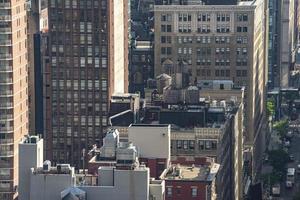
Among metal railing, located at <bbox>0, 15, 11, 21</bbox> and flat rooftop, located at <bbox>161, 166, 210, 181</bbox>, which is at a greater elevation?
metal railing, located at <bbox>0, 15, 11, 21</bbox>

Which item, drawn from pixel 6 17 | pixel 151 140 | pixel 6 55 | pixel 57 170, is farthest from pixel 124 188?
pixel 6 17

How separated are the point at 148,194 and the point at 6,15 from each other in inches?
2292

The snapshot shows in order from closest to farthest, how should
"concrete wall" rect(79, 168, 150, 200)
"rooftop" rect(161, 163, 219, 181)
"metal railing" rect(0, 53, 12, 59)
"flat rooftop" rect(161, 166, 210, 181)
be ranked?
"concrete wall" rect(79, 168, 150, 200) → "flat rooftop" rect(161, 166, 210, 181) → "rooftop" rect(161, 163, 219, 181) → "metal railing" rect(0, 53, 12, 59)

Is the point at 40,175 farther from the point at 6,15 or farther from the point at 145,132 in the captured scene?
the point at 6,15

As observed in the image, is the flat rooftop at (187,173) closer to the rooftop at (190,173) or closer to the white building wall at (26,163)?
the rooftop at (190,173)

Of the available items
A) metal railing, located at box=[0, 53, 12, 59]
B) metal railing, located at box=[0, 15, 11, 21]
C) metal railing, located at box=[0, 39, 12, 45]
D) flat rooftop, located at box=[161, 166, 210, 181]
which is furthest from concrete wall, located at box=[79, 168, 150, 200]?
metal railing, located at box=[0, 15, 11, 21]

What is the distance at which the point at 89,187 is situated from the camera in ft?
490

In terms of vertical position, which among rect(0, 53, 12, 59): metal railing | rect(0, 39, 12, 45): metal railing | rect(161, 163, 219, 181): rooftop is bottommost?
rect(161, 163, 219, 181): rooftop

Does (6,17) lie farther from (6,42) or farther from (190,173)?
(190,173)

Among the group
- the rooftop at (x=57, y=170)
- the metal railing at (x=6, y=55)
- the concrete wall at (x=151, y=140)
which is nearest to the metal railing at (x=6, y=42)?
the metal railing at (x=6, y=55)

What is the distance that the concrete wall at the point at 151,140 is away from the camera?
185875 mm

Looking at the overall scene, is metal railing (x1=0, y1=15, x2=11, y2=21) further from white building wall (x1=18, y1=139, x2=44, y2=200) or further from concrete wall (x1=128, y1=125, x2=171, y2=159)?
white building wall (x1=18, y1=139, x2=44, y2=200)

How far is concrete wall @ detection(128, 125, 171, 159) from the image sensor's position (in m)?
186

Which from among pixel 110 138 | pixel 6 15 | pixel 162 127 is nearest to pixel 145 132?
pixel 162 127
